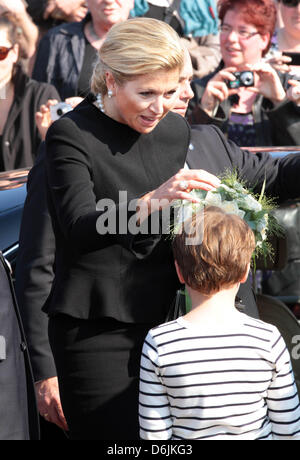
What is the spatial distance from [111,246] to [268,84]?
7.87 feet

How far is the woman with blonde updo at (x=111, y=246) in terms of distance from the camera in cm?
262

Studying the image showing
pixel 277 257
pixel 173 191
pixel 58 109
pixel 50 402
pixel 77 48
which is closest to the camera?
pixel 173 191

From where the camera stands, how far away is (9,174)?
387 centimetres

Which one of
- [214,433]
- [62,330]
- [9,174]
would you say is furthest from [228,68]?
→ [214,433]

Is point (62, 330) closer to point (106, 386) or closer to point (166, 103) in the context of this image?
point (106, 386)

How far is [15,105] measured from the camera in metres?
5.16

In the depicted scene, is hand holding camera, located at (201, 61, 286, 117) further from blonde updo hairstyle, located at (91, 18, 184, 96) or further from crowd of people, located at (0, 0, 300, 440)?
blonde updo hairstyle, located at (91, 18, 184, 96)

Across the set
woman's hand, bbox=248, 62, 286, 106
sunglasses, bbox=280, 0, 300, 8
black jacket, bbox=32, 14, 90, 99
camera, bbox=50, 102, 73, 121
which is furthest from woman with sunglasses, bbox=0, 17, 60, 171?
sunglasses, bbox=280, 0, 300, 8

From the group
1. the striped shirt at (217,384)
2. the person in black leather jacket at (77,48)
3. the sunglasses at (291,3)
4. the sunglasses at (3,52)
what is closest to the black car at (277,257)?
the striped shirt at (217,384)

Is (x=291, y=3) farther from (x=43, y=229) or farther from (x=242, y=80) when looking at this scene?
(x=43, y=229)

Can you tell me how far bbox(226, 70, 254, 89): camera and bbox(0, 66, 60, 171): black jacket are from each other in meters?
1.08

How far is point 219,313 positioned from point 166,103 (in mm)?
665

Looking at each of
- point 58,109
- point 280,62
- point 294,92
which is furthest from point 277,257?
point 280,62
